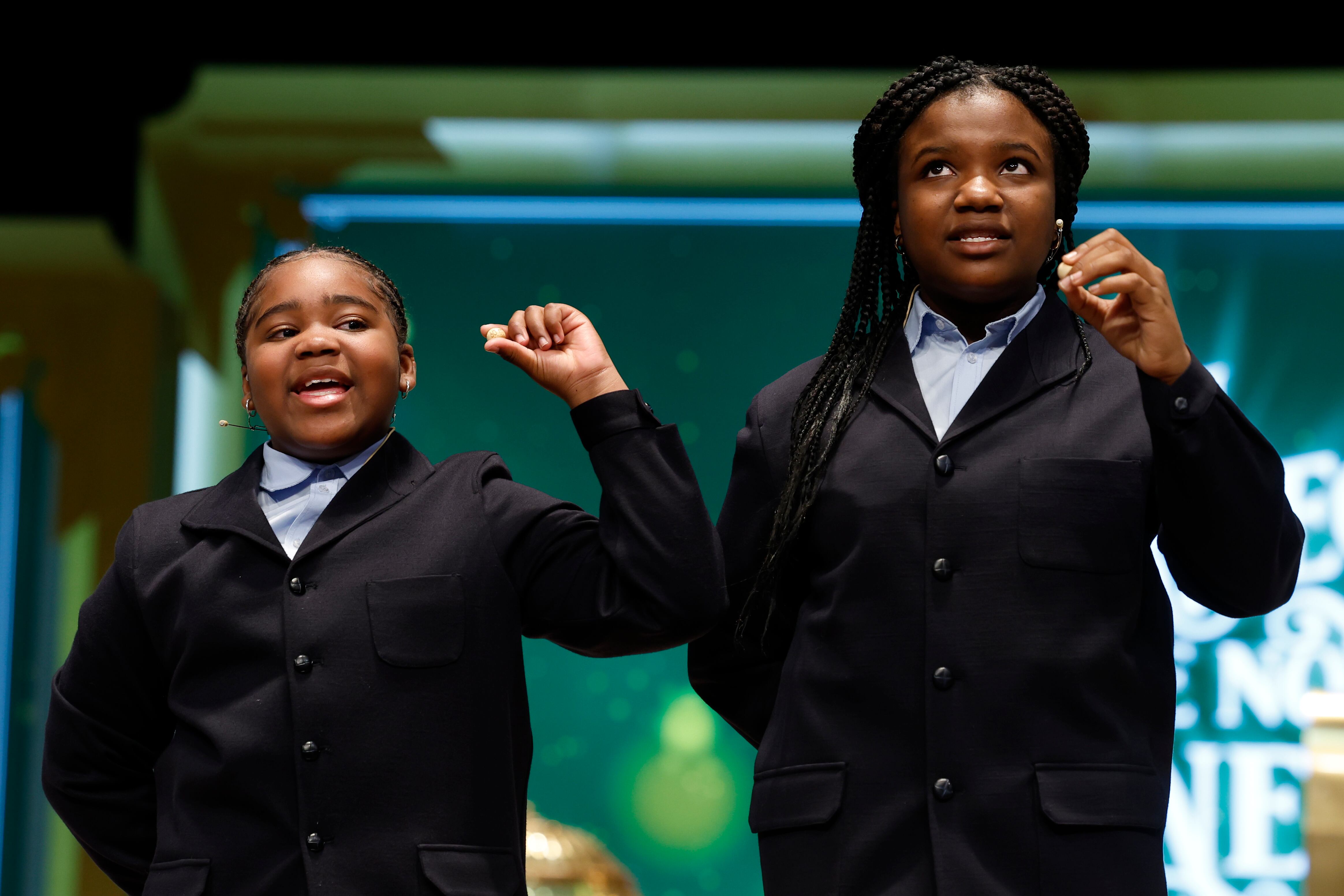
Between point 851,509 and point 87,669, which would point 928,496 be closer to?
point 851,509

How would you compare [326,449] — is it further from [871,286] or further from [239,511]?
[871,286]

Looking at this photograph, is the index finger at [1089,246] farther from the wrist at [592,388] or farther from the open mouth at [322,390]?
the open mouth at [322,390]

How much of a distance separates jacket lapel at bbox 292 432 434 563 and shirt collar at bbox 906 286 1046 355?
0.61 meters

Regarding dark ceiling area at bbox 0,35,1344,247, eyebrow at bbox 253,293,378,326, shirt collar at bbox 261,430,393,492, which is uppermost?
dark ceiling area at bbox 0,35,1344,247

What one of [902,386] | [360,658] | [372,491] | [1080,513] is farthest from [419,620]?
[1080,513]

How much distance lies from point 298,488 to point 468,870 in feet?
1.69

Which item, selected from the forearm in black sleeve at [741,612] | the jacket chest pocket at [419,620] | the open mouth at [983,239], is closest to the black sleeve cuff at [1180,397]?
the open mouth at [983,239]

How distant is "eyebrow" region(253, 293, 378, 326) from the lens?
192cm

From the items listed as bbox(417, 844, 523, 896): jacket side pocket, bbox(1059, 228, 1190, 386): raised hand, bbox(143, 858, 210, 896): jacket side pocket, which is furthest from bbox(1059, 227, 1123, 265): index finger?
bbox(143, 858, 210, 896): jacket side pocket

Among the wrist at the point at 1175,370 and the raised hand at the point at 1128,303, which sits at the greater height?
the raised hand at the point at 1128,303

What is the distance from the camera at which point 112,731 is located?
1894mm

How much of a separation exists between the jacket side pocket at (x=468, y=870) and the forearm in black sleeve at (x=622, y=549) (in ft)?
0.85

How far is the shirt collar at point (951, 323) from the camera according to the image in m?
1.84

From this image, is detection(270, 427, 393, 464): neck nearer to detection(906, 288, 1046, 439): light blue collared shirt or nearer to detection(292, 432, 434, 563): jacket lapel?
detection(292, 432, 434, 563): jacket lapel
